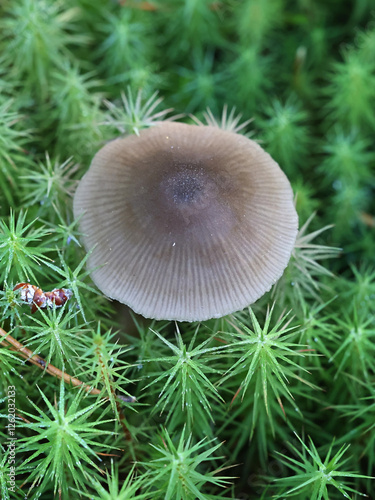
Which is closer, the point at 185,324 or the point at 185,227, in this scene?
the point at 185,227

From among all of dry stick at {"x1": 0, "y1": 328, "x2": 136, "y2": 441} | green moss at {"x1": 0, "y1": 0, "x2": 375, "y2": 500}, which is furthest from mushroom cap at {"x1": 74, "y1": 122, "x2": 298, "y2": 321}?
dry stick at {"x1": 0, "y1": 328, "x2": 136, "y2": 441}

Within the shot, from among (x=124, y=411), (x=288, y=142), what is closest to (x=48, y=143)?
(x=288, y=142)

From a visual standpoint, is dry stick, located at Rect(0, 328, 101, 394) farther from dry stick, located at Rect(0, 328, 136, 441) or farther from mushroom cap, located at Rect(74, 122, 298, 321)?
mushroom cap, located at Rect(74, 122, 298, 321)

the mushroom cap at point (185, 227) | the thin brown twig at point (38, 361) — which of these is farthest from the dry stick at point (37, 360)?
the mushroom cap at point (185, 227)

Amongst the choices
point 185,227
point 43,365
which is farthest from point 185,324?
point 43,365

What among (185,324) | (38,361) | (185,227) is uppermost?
(185,227)

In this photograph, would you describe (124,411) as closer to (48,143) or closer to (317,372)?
(317,372)

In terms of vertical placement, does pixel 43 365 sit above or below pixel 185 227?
below

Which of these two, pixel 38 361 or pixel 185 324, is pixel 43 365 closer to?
pixel 38 361
